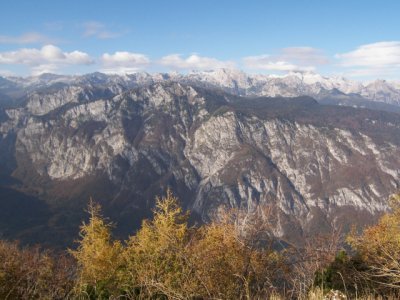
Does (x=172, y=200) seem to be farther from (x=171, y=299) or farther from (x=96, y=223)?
(x=171, y=299)

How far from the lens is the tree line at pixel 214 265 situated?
935 cm

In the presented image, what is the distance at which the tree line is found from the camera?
935 centimetres

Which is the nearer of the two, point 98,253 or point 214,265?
point 214,265

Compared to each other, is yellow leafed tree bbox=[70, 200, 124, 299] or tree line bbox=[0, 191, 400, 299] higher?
tree line bbox=[0, 191, 400, 299]

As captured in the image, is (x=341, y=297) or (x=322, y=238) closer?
(x=341, y=297)

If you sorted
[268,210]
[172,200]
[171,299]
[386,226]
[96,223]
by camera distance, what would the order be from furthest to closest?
[96,223] → [172,200] → [386,226] → [268,210] → [171,299]

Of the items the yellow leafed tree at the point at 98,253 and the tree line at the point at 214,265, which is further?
the yellow leafed tree at the point at 98,253

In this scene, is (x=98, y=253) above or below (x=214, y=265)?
below

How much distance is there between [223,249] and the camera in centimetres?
2177

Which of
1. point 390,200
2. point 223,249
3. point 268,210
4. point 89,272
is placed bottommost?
point 89,272

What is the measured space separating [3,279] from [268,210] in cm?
1520

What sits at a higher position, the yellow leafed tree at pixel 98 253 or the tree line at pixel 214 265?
the tree line at pixel 214 265

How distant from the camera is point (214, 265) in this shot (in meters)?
15.8

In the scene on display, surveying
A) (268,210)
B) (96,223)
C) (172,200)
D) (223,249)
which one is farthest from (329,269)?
(96,223)
